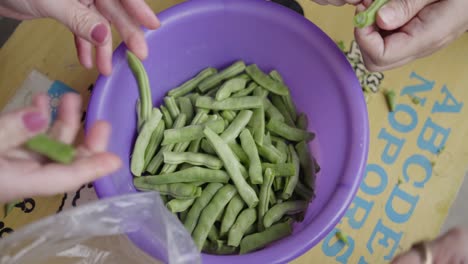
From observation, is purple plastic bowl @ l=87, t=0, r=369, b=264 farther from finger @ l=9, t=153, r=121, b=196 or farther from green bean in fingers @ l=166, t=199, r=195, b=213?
finger @ l=9, t=153, r=121, b=196

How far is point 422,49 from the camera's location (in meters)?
0.76

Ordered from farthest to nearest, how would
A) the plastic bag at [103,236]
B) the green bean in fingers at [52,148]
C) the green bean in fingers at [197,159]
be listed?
the green bean in fingers at [197,159]
the plastic bag at [103,236]
the green bean in fingers at [52,148]

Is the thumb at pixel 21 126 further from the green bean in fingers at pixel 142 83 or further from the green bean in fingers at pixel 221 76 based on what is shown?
the green bean in fingers at pixel 221 76

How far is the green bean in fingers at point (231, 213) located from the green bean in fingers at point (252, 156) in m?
0.04

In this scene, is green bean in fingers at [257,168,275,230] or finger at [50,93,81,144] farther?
green bean in fingers at [257,168,275,230]

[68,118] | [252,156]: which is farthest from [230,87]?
[68,118]

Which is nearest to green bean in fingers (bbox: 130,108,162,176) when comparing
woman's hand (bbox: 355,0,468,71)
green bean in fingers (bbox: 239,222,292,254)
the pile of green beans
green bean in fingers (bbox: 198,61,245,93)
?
the pile of green beans

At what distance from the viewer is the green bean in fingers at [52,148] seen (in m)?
0.47

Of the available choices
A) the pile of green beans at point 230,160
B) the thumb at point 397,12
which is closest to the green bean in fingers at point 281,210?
the pile of green beans at point 230,160

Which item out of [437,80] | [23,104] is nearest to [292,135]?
[437,80]

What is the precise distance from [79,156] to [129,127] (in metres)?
0.30

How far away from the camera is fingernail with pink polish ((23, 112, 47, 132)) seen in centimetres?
49

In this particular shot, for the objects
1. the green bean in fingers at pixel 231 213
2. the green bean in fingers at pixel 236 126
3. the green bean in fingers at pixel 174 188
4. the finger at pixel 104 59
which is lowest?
the green bean in fingers at pixel 231 213

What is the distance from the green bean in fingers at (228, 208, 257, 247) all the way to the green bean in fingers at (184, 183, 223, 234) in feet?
0.19
